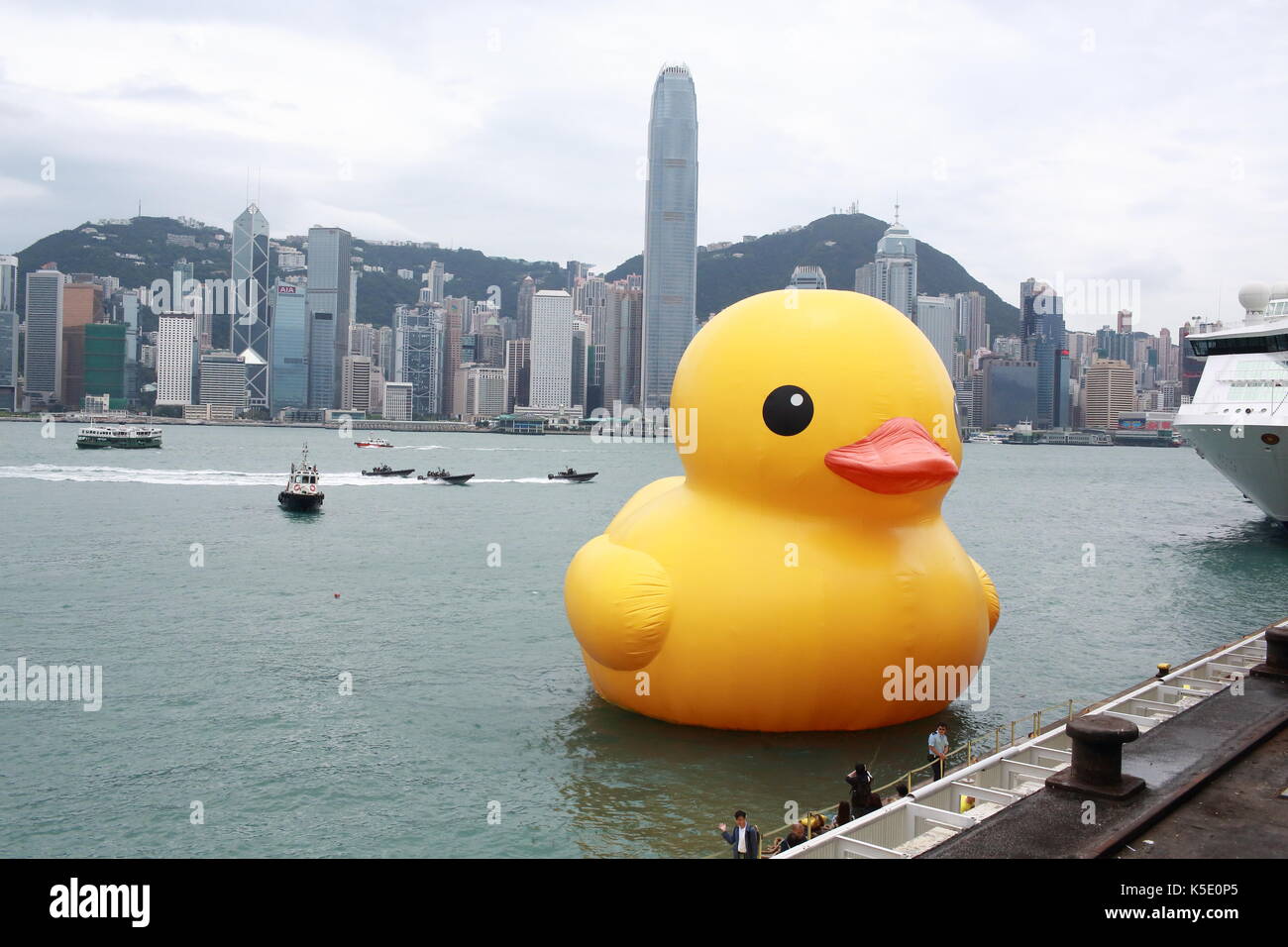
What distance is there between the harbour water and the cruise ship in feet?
11.8

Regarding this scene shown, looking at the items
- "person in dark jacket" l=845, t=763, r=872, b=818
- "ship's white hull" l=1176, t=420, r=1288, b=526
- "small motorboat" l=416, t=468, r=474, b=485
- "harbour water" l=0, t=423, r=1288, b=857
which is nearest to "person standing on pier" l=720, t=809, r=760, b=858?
"person in dark jacket" l=845, t=763, r=872, b=818

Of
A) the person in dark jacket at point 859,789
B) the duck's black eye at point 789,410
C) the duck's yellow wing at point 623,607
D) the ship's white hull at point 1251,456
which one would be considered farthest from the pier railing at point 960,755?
the ship's white hull at point 1251,456

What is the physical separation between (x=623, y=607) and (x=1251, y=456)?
40.6 metres

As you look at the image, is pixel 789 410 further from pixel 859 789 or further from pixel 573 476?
pixel 573 476

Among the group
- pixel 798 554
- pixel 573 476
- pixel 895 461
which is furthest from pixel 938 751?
pixel 573 476

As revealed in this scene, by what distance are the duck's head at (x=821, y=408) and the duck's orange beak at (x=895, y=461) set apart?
0.06 feet

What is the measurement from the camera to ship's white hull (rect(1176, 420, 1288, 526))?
42.8 m

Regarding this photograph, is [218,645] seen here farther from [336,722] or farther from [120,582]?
[120,582]

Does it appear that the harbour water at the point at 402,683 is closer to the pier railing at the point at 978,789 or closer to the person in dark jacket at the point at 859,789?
the person in dark jacket at the point at 859,789

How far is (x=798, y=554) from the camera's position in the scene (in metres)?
13.9

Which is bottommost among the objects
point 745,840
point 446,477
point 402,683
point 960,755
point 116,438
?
point 402,683

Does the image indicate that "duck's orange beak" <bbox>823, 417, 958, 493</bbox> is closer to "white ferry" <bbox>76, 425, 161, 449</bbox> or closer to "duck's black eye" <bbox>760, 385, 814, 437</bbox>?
"duck's black eye" <bbox>760, 385, 814, 437</bbox>

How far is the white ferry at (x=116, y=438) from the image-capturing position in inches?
4609
